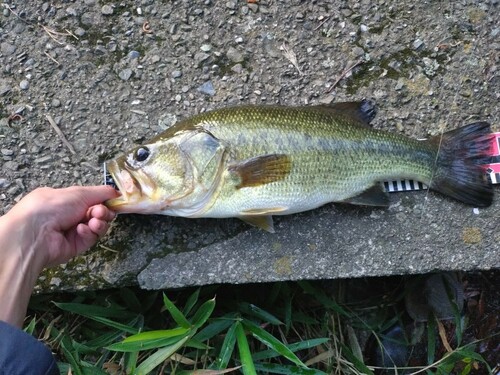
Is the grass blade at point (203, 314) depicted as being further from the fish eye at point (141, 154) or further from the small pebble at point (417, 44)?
the small pebble at point (417, 44)

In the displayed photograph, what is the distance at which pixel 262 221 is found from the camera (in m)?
3.28

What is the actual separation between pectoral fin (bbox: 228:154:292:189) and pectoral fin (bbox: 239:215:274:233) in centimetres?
26

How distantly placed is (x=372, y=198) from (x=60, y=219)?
6.45ft

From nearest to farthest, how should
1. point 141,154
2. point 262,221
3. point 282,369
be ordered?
point 141,154, point 262,221, point 282,369

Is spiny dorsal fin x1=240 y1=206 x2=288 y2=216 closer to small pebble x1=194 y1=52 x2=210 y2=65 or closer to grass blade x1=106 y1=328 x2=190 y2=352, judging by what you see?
grass blade x1=106 y1=328 x2=190 y2=352

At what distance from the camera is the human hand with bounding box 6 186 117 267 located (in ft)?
9.98

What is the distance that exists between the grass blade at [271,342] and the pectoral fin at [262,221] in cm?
66

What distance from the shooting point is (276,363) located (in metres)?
3.59

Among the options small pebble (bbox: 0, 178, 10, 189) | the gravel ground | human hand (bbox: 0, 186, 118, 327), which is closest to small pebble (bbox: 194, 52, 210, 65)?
the gravel ground

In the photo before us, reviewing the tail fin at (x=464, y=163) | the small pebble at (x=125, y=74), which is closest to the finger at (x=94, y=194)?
the small pebble at (x=125, y=74)

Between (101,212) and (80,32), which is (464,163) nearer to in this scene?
(101,212)

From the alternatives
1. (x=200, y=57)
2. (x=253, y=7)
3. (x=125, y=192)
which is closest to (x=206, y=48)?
(x=200, y=57)

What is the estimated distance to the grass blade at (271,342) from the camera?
10.6 feet

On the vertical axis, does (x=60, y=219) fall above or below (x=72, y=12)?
below
